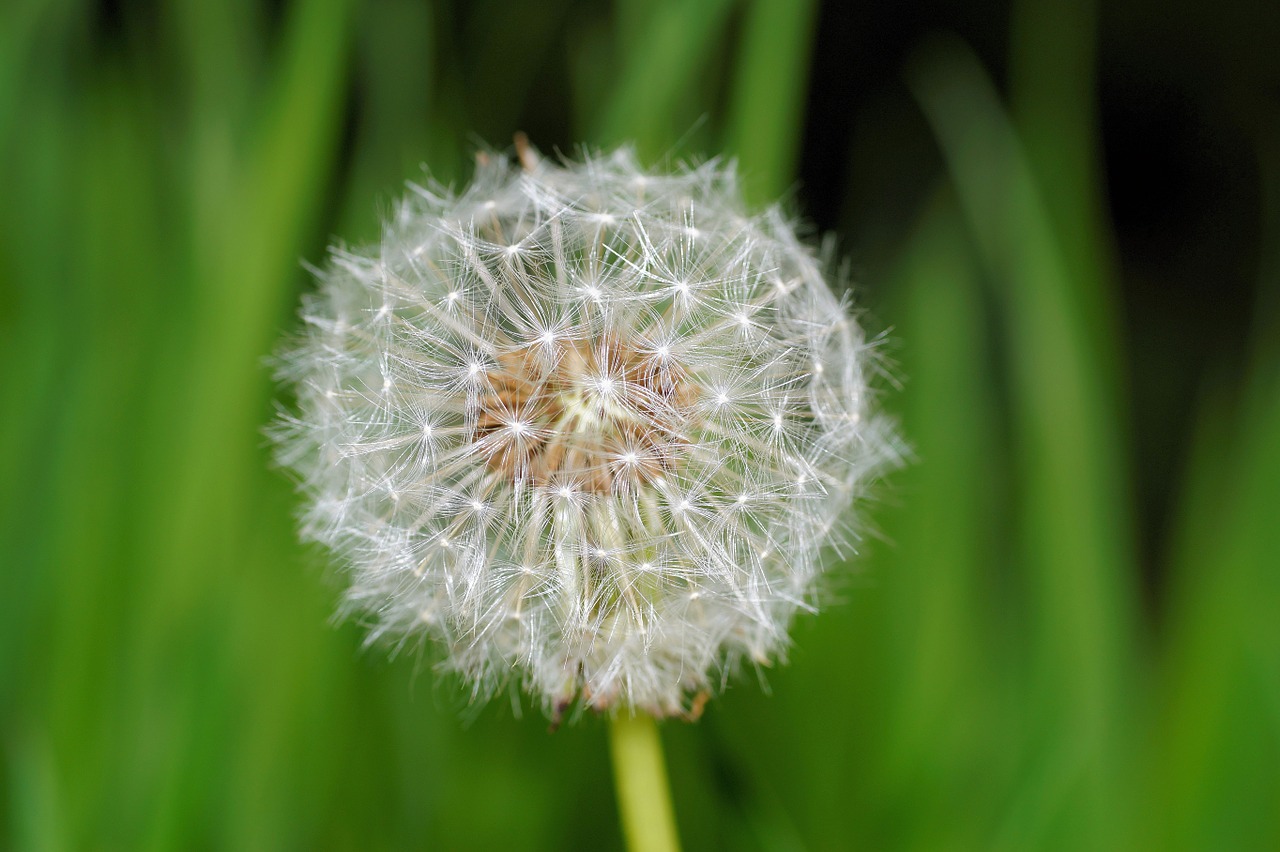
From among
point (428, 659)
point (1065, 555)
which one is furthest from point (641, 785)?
point (1065, 555)

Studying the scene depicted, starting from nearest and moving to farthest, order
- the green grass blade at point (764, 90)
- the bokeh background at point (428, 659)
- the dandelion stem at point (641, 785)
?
the dandelion stem at point (641, 785)
the bokeh background at point (428, 659)
the green grass blade at point (764, 90)

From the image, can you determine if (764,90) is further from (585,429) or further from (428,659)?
(428,659)

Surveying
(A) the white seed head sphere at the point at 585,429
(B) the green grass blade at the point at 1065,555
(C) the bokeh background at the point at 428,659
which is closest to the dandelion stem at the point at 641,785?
(A) the white seed head sphere at the point at 585,429

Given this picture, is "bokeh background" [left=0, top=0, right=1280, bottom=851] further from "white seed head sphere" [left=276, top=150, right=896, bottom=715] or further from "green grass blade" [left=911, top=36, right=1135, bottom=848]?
"white seed head sphere" [left=276, top=150, right=896, bottom=715]

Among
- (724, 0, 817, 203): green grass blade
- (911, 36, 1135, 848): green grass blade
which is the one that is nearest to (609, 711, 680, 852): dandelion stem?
(911, 36, 1135, 848): green grass blade

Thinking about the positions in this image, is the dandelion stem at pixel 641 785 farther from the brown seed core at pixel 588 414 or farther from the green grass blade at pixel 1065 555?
the green grass blade at pixel 1065 555

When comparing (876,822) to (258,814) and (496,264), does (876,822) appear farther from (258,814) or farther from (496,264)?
(496,264)

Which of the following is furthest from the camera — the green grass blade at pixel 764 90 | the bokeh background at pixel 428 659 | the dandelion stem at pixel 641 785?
the green grass blade at pixel 764 90
